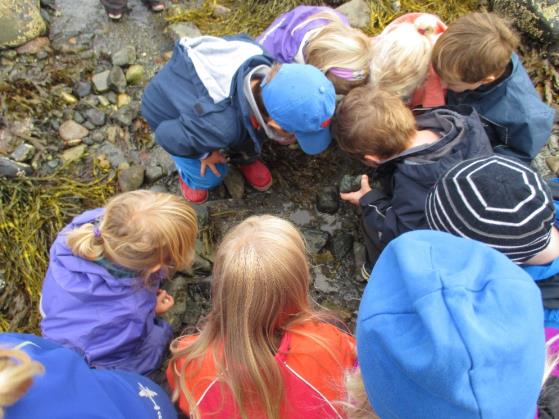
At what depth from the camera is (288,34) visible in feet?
8.96

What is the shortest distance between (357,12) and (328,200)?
171 centimetres

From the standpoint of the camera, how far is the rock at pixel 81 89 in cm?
327

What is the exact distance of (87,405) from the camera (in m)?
1.20

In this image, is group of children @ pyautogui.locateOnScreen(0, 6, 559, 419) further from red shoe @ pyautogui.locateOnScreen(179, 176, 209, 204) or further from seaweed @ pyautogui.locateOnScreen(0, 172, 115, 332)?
seaweed @ pyautogui.locateOnScreen(0, 172, 115, 332)

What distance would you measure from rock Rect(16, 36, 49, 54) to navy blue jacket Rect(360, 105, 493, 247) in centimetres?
294

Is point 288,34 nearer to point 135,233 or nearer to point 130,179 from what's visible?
point 130,179

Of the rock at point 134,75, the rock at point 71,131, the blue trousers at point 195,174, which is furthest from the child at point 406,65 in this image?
the rock at point 71,131

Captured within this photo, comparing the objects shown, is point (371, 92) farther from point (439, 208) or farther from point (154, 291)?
point (154, 291)

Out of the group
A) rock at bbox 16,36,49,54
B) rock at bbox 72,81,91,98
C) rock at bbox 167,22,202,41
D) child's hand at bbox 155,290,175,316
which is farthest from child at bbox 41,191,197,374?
rock at bbox 16,36,49,54

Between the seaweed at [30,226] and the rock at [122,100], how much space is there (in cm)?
66

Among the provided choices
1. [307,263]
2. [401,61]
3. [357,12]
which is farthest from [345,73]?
[357,12]

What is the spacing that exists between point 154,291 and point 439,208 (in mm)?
1449

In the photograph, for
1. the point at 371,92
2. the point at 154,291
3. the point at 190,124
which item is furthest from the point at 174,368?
the point at 371,92

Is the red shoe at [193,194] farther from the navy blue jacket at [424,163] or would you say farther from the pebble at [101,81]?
the navy blue jacket at [424,163]
